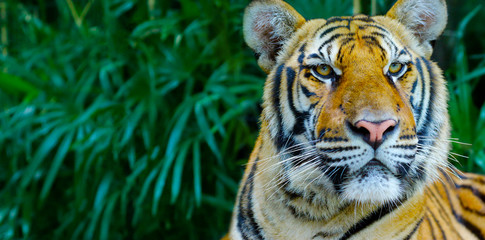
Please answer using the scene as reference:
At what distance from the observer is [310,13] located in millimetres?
2105

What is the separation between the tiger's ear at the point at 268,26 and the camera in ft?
4.55

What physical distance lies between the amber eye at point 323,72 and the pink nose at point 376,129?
204 millimetres

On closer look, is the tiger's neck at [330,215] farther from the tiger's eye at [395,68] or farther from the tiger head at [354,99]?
the tiger's eye at [395,68]

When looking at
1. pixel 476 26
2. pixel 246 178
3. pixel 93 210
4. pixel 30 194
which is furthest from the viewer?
pixel 476 26

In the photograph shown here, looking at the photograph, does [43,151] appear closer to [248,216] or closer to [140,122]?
[140,122]

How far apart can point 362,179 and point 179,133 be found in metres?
1.67

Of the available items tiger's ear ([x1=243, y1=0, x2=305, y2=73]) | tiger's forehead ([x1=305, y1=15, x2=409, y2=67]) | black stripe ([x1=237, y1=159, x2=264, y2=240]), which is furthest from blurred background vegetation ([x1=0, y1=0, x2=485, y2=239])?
tiger's forehead ([x1=305, y1=15, x2=409, y2=67])

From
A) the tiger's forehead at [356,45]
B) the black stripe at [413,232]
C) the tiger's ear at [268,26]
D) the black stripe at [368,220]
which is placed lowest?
the black stripe at [413,232]

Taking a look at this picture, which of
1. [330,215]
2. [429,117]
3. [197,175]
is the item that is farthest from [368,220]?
[197,175]

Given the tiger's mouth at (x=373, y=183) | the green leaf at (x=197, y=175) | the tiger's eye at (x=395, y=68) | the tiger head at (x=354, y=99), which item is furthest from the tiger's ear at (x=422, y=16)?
the green leaf at (x=197, y=175)

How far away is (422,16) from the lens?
4.49ft

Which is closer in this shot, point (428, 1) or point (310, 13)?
point (428, 1)

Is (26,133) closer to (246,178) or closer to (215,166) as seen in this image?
(215,166)

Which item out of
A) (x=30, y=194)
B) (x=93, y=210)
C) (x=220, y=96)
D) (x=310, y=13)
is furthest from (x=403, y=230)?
(x=30, y=194)
